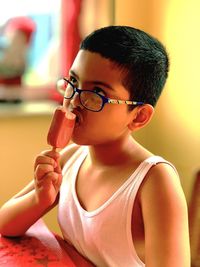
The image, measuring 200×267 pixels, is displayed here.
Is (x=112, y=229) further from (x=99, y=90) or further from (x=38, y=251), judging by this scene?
(x=99, y=90)

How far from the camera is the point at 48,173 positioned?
1.11 meters

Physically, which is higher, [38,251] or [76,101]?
[76,101]

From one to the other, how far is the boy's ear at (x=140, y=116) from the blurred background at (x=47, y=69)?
1.32 meters

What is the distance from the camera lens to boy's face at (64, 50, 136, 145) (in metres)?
1.07

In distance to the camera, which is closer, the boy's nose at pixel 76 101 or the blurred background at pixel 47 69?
the boy's nose at pixel 76 101

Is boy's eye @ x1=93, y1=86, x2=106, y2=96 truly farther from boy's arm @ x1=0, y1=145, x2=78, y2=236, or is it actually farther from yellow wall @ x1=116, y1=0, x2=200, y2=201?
yellow wall @ x1=116, y1=0, x2=200, y2=201

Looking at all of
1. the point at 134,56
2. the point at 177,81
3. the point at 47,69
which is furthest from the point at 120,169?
the point at 47,69

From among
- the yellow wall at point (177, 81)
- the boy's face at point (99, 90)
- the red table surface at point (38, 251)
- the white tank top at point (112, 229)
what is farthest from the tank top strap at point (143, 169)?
the yellow wall at point (177, 81)

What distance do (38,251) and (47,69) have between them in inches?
66.0

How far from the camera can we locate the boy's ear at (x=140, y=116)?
1.15 m

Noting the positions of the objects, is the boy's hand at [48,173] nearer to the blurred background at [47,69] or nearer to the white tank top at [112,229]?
the white tank top at [112,229]

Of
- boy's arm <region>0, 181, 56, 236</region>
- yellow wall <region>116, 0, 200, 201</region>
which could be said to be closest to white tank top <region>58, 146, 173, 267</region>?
boy's arm <region>0, 181, 56, 236</region>

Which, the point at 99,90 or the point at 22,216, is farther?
the point at 22,216

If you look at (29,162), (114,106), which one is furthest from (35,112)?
(114,106)
